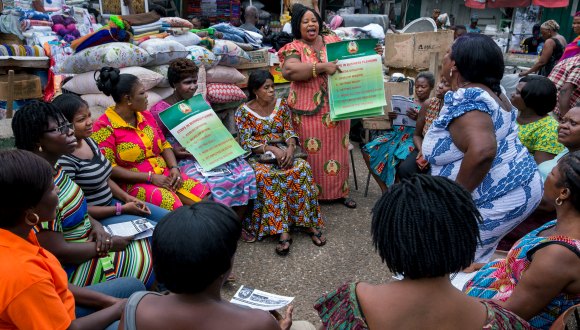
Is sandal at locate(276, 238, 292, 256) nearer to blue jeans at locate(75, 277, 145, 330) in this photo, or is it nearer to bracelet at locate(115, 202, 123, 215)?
bracelet at locate(115, 202, 123, 215)

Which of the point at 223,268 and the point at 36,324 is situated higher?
the point at 223,268

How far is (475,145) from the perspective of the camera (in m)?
2.04

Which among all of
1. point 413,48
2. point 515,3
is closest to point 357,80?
point 413,48

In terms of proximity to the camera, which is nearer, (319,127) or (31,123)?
(31,123)

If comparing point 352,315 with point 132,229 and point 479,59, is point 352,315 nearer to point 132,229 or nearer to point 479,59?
point 479,59

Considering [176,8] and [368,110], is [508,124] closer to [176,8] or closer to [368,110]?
[368,110]

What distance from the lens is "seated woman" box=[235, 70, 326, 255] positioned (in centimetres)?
368

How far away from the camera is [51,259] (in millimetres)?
1616

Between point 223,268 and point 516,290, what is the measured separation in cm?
98

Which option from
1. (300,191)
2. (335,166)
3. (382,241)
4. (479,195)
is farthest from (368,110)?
(382,241)

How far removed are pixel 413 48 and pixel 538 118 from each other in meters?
3.73

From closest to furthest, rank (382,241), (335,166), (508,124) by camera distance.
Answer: (382,241) → (508,124) → (335,166)

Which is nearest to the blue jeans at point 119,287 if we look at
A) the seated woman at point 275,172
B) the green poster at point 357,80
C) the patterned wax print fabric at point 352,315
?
the patterned wax print fabric at point 352,315

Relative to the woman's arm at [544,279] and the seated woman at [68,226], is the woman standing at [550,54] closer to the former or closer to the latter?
the woman's arm at [544,279]
